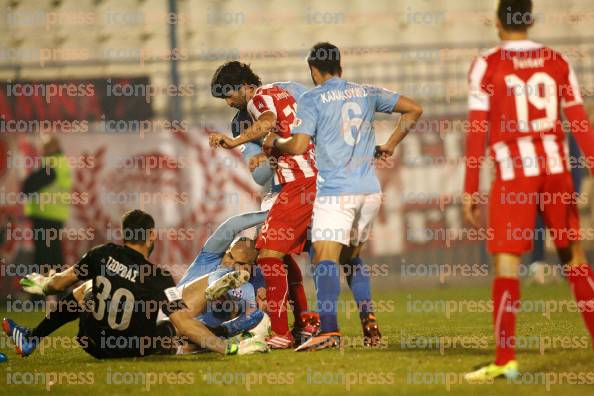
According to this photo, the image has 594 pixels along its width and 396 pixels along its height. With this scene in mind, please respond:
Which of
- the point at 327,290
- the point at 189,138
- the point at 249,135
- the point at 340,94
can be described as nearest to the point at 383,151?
the point at 340,94

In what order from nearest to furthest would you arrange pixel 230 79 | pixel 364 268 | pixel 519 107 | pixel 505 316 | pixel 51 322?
pixel 505 316 → pixel 519 107 → pixel 51 322 → pixel 364 268 → pixel 230 79

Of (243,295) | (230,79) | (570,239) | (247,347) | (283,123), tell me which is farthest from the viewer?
(243,295)

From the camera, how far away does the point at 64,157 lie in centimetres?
1556

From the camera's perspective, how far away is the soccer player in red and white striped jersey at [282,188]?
8422 mm

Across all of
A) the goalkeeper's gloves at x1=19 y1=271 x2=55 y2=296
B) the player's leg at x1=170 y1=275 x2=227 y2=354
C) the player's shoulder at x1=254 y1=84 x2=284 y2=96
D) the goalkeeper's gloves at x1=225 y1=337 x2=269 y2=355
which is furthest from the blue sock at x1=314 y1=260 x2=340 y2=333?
the goalkeeper's gloves at x1=19 y1=271 x2=55 y2=296

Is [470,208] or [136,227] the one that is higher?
[470,208]

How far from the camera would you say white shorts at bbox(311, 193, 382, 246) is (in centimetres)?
779

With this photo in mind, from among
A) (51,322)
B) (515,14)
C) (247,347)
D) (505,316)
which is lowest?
(247,347)

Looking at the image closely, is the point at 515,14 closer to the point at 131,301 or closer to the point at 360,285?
the point at 360,285

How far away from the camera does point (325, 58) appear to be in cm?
795

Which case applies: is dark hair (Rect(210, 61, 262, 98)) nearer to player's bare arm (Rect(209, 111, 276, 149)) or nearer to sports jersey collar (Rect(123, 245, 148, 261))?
player's bare arm (Rect(209, 111, 276, 149))

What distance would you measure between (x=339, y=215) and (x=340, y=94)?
92 cm

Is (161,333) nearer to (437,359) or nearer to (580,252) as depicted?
(437,359)

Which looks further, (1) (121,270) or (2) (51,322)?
(2) (51,322)
